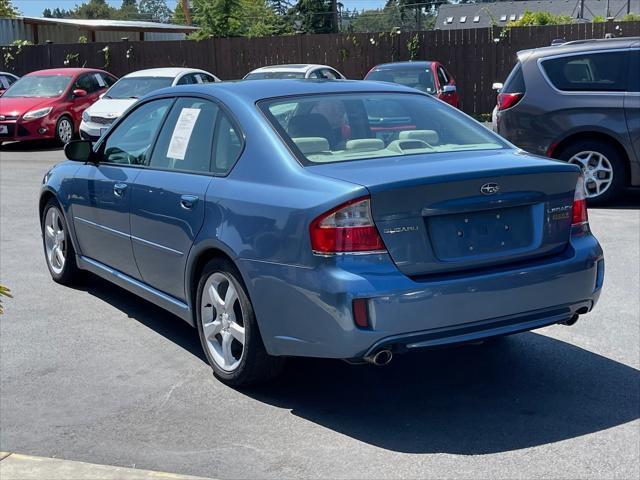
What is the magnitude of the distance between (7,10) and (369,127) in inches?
2240

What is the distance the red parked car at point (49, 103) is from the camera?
62.1 ft

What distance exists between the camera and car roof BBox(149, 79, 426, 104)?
217 inches

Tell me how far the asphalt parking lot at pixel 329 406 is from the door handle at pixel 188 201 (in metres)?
0.99

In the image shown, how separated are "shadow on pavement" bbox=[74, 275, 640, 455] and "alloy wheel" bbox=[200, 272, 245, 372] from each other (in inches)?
9.5

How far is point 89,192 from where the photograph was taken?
6.72 meters

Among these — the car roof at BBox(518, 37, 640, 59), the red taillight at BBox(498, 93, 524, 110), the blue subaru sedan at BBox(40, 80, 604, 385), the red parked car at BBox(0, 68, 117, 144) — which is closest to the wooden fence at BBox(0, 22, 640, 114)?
the red parked car at BBox(0, 68, 117, 144)

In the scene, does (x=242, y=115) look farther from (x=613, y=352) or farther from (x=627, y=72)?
(x=627, y=72)

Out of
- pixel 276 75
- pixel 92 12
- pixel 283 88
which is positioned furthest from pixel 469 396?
pixel 92 12

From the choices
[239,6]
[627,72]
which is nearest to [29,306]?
[627,72]

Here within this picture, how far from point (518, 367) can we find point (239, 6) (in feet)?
117

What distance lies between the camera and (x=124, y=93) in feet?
59.5

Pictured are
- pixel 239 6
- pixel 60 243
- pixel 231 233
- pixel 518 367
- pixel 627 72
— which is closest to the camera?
pixel 231 233

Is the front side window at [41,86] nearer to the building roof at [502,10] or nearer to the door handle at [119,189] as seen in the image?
the door handle at [119,189]

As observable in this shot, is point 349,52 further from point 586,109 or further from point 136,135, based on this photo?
point 136,135
